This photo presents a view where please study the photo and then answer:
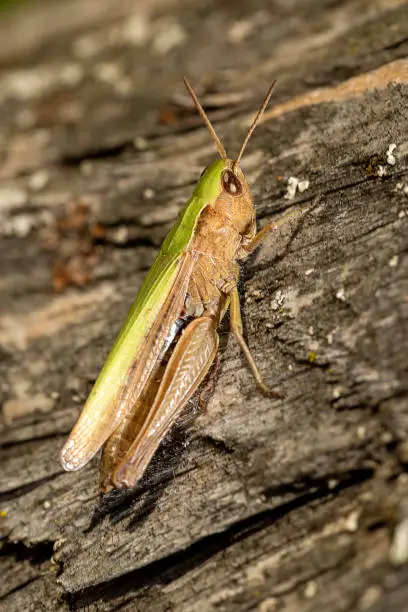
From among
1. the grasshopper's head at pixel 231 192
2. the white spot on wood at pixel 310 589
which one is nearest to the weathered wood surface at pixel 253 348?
the white spot on wood at pixel 310 589

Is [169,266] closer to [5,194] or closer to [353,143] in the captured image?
[353,143]

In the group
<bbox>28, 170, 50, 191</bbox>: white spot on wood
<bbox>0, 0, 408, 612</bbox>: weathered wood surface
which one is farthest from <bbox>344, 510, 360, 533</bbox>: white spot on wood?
<bbox>28, 170, 50, 191</bbox>: white spot on wood

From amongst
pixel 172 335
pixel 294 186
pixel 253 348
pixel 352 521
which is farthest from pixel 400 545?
pixel 294 186

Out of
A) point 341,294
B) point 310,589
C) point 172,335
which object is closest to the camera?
point 310,589

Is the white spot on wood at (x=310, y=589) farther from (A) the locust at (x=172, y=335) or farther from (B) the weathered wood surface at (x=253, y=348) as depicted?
(A) the locust at (x=172, y=335)

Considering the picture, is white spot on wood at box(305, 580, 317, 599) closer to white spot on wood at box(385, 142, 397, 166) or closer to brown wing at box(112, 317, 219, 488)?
brown wing at box(112, 317, 219, 488)

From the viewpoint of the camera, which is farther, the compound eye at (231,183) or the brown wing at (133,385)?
the compound eye at (231,183)

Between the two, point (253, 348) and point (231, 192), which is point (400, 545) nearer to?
point (253, 348)
